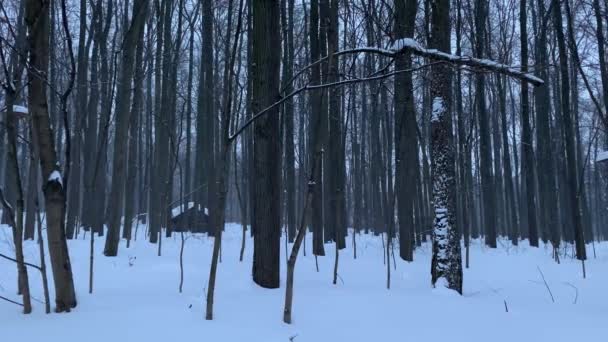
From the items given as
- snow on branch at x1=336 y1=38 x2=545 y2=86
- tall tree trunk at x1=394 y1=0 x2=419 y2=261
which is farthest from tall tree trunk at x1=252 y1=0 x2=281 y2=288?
tall tree trunk at x1=394 y1=0 x2=419 y2=261

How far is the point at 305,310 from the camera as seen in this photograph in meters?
4.34

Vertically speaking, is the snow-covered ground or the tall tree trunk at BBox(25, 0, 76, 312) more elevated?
the tall tree trunk at BBox(25, 0, 76, 312)

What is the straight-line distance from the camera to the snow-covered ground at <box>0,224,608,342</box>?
3424 mm

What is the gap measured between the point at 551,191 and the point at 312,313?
14885 mm

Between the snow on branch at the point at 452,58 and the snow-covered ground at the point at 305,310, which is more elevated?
the snow on branch at the point at 452,58

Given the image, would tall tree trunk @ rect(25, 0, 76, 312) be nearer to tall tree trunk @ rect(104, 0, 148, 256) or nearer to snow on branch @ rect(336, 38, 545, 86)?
snow on branch @ rect(336, 38, 545, 86)

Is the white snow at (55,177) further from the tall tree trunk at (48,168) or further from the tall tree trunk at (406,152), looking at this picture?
the tall tree trunk at (406,152)

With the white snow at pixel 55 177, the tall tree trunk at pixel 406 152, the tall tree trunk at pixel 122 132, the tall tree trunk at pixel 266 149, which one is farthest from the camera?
the tall tree trunk at pixel 122 132

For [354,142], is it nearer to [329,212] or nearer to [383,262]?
[329,212]

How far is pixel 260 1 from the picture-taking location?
5570 millimetres

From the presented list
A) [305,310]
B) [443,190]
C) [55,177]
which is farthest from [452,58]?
[55,177]

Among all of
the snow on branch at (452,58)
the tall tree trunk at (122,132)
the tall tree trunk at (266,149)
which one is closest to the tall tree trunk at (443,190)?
→ the snow on branch at (452,58)

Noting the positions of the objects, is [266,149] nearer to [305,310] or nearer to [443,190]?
[305,310]

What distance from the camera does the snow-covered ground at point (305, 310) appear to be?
3.42 m
